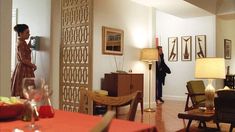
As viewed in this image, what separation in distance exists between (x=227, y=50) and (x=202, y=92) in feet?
14.4

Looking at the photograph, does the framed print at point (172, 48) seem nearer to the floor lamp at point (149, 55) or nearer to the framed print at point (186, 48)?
the framed print at point (186, 48)

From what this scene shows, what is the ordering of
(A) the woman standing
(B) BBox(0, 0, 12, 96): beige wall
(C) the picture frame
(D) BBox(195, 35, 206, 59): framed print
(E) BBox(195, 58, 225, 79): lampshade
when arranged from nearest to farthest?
(B) BBox(0, 0, 12, 96): beige wall, (E) BBox(195, 58, 225, 79): lampshade, (A) the woman standing, (C) the picture frame, (D) BBox(195, 35, 206, 59): framed print

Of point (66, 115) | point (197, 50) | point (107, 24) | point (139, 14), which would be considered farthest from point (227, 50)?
point (66, 115)

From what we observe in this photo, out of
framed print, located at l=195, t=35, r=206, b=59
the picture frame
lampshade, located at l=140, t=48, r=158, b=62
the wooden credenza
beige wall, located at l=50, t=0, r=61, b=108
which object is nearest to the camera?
beige wall, located at l=50, t=0, r=61, b=108

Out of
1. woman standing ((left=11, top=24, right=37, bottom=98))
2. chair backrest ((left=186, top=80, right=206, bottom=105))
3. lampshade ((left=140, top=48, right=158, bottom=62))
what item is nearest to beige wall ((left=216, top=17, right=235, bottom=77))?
lampshade ((left=140, top=48, right=158, bottom=62))

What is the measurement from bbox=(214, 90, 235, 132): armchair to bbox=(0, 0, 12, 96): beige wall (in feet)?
8.69

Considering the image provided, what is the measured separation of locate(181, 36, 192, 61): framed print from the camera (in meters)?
8.92

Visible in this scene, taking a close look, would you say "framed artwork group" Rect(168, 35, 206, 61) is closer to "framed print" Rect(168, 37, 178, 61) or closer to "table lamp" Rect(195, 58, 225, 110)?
"framed print" Rect(168, 37, 178, 61)

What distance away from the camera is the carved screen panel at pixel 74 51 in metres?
5.19

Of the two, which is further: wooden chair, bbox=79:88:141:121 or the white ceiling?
the white ceiling

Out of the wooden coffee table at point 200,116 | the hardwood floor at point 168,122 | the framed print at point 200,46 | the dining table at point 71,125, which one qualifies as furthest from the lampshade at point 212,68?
the framed print at point 200,46

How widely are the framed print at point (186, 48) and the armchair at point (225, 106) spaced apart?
17.4ft

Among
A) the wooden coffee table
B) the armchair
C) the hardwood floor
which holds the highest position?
the armchair

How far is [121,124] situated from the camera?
1344mm
